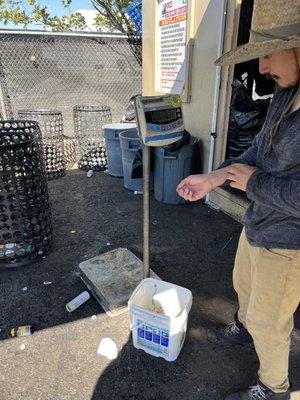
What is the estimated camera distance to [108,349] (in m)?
1.96

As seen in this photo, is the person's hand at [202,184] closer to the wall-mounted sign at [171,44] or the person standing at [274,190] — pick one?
the person standing at [274,190]

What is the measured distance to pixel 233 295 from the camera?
243cm

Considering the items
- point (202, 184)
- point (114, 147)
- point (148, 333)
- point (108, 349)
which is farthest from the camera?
point (114, 147)

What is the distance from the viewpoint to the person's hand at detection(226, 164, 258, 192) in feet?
4.29

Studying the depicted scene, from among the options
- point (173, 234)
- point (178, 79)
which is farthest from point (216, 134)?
point (173, 234)

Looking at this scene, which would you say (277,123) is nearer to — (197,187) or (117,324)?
(197,187)

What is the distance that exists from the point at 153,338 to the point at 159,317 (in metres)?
0.21

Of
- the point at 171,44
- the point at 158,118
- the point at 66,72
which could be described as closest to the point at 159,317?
the point at 158,118

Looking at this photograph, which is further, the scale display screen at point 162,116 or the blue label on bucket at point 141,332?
the blue label on bucket at point 141,332

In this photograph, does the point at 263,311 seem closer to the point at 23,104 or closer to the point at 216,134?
the point at 216,134

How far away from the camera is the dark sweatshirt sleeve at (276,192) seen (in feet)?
3.66

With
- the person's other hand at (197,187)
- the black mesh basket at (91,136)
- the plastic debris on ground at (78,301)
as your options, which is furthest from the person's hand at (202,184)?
the black mesh basket at (91,136)

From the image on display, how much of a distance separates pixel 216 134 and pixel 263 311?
2.56m

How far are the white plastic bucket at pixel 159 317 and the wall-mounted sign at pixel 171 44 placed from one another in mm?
2865
